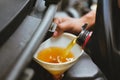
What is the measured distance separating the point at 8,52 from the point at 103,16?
38cm

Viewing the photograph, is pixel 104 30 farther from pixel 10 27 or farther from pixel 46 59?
pixel 10 27

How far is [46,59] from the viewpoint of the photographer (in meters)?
0.73

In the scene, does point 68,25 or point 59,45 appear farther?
point 68,25

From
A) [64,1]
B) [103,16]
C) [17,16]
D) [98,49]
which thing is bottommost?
[64,1]

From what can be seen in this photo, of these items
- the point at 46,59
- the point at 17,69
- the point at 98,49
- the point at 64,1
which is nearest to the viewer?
the point at 17,69

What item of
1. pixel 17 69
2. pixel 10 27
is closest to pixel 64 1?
pixel 10 27

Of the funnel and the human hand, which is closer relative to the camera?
the funnel

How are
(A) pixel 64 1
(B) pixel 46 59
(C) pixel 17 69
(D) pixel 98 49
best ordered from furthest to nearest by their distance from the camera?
(A) pixel 64 1 → (D) pixel 98 49 → (B) pixel 46 59 → (C) pixel 17 69

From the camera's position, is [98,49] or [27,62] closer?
[27,62]

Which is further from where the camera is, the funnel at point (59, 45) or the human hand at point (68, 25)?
the human hand at point (68, 25)

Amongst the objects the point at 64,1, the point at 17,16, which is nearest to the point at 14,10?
the point at 17,16

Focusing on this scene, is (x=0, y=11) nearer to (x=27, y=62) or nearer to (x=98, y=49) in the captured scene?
(x=27, y=62)

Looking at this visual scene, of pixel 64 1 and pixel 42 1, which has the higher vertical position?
pixel 42 1

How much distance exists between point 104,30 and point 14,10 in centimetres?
32
